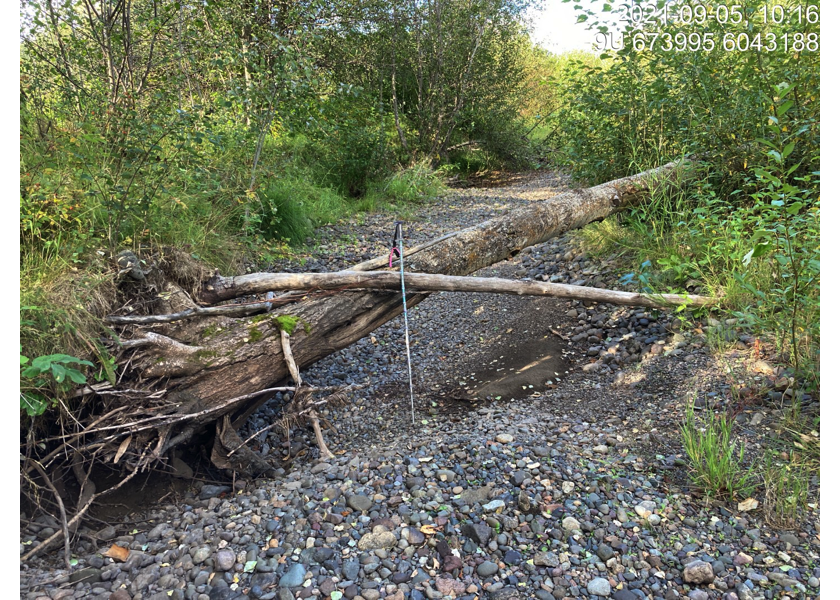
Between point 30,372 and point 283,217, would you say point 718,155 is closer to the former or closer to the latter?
point 283,217

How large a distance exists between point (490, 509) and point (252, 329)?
1680 millimetres

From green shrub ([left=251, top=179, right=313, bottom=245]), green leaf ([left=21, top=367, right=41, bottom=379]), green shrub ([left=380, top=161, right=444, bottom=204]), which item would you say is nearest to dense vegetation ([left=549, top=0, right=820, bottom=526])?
green leaf ([left=21, top=367, right=41, bottom=379])

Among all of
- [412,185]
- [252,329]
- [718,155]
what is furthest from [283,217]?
[718,155]

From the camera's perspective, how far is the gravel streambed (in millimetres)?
1980

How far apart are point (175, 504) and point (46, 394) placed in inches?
31.8

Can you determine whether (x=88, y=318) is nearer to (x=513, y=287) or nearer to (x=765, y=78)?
(x=513, y=287)

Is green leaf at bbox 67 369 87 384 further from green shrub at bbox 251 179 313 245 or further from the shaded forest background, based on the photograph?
green shrub at bbox 251 179 313 245

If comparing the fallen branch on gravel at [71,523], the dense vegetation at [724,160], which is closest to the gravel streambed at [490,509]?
the fallen branch on gravel at [71,523]

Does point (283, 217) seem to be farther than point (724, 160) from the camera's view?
Yes

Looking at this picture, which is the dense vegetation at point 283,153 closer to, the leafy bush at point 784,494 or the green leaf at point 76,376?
the green leaf at point 76,376

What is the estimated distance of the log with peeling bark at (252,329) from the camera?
2738mm

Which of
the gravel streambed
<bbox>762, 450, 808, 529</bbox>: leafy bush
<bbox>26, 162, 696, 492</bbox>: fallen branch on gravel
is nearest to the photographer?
the gravel streambed

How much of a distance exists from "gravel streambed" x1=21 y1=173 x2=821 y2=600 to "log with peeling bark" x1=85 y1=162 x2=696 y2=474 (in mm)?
384

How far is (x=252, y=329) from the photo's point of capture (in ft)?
10.2
